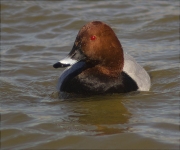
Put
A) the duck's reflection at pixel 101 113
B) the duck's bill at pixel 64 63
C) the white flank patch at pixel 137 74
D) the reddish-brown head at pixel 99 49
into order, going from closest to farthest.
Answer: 1. the duck's reflection at pixel 101 113
2. the duck's bill at pixel 64 63
3. the reddish-brown head at pixel 99 49
4. the white flank patch at pixel 137 74

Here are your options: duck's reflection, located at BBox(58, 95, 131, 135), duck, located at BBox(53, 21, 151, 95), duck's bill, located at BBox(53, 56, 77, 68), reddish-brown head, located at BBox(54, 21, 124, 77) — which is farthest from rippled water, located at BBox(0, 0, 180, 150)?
duck's bill, located at BBox(53, 56, 77, 68)

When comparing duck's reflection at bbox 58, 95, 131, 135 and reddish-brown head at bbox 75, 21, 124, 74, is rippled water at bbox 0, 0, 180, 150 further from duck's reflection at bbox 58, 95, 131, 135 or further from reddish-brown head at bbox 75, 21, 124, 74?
reddish-brown head at bbox 75, 21, 124, 74

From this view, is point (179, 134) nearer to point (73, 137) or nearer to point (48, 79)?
point (73, 137)

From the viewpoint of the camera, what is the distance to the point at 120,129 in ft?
19.9

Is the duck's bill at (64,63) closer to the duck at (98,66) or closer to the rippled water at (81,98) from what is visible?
the duck at (98,66)

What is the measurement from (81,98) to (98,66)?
1.50 ft

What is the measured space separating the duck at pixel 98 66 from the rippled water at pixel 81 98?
0.44ft

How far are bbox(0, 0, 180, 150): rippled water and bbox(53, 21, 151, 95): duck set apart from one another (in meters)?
0.13

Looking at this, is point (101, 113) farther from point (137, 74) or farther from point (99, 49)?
point (137, 74)

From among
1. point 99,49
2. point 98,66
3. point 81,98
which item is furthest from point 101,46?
point 81,98

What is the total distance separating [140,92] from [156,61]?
5.88 feet

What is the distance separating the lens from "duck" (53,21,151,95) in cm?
693

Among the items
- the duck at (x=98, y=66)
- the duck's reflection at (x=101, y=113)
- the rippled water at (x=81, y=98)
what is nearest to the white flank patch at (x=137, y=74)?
the duck at (x=98, y=66)

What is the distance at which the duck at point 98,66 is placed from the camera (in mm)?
6930
